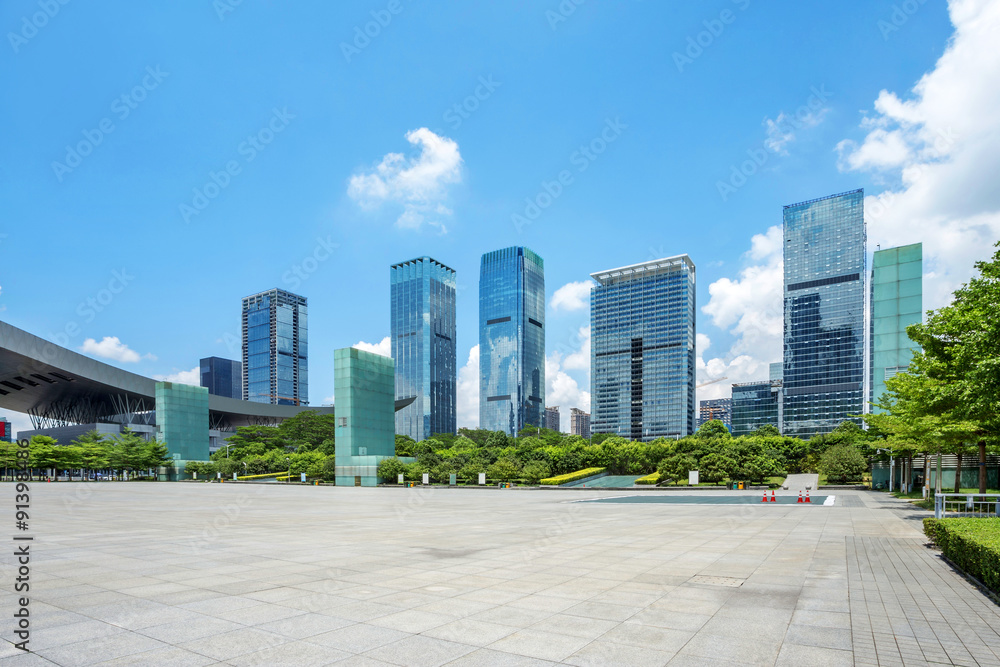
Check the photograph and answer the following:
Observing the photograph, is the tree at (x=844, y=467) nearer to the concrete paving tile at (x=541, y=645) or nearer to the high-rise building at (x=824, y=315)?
the concrete paving tile at (x=541, y=645)

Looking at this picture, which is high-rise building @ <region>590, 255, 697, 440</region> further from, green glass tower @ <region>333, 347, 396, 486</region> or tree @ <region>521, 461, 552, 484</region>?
tree @ <region>521, 461, 552, 484</region>

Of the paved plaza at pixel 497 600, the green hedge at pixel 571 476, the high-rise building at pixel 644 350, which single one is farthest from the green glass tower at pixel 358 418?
the high-rise building at pixel 644 350

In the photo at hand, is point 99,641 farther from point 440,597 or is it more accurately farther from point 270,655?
point 440,597

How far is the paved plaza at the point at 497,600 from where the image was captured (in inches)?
244

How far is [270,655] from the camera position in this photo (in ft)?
19.9

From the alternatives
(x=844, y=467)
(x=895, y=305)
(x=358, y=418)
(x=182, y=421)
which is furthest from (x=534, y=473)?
(x=895, y=305)

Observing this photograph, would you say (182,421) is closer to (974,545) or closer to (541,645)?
(541,645)

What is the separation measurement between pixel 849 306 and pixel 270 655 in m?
196

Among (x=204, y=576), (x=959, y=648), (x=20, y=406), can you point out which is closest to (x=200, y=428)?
(x=20, y=406)

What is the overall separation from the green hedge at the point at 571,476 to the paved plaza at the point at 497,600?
110ft

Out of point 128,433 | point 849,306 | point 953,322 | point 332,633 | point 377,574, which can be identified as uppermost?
point 849,306

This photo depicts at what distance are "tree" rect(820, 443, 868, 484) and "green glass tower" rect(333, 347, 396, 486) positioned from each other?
39.8 meters

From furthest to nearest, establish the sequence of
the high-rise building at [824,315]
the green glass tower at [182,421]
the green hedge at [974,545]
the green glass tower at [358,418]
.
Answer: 1. the high-rise building at [824,315]
2. the green glass tower at [182,421]
3. the green glass tower at [358,418]
4. the green hedge at [974,545]

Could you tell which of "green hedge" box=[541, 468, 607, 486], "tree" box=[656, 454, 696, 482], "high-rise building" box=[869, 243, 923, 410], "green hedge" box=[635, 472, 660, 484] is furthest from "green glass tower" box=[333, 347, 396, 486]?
"high-rise building" box=[869, 243, 923, 410]
